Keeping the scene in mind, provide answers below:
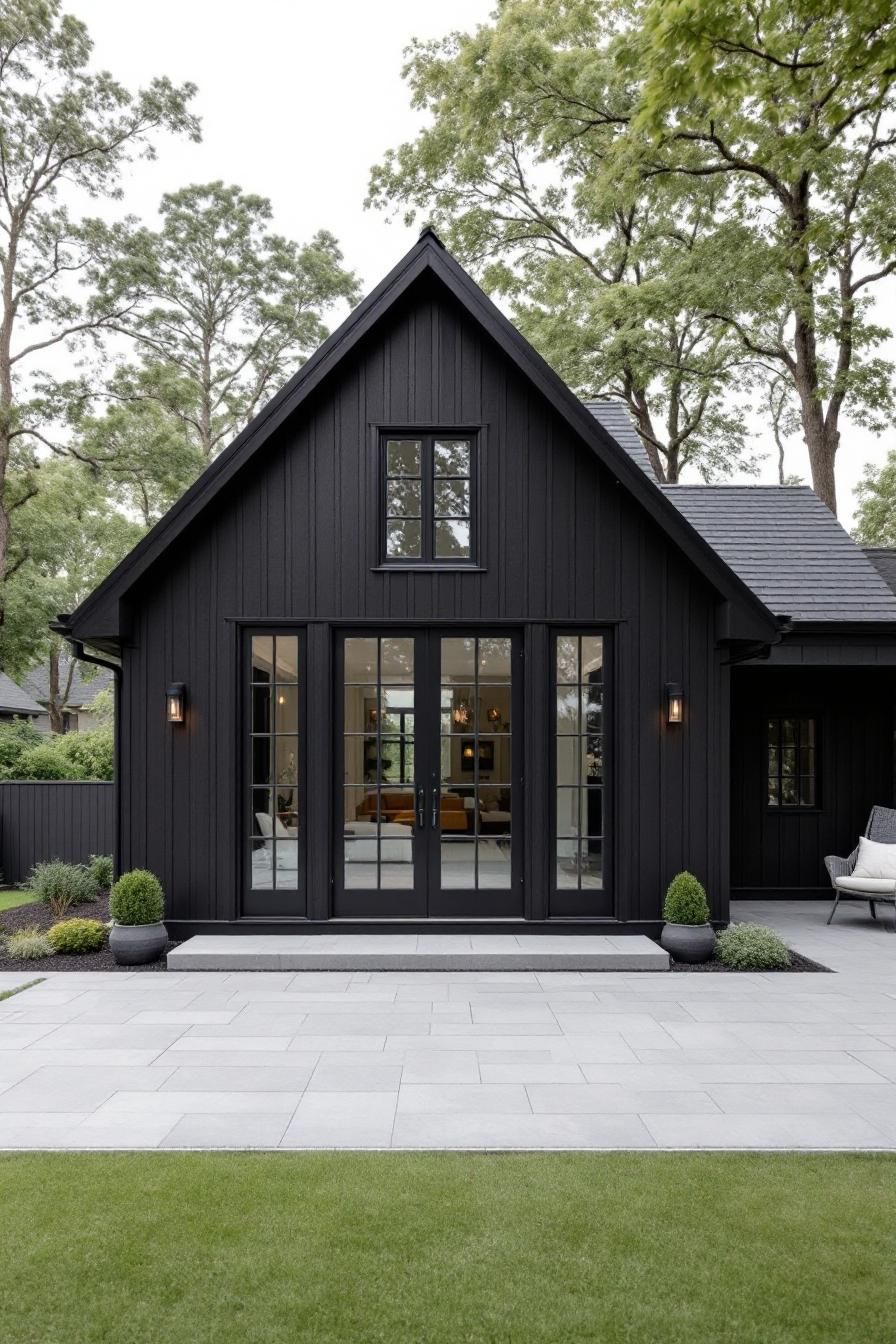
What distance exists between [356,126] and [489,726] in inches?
657

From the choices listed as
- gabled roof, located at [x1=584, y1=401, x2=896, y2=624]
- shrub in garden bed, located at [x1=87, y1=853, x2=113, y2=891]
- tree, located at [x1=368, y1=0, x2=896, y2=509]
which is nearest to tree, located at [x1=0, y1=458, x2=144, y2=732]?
tree, located at [x1=368, y1=0, x2=896, y2=509]

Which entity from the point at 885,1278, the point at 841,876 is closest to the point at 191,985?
the point at 885,1278

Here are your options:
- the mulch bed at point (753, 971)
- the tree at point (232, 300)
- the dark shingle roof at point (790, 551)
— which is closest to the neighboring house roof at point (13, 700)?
the tree at point (232, 300)

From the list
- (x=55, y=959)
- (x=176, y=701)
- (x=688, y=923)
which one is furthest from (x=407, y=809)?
(x=55, y=959)

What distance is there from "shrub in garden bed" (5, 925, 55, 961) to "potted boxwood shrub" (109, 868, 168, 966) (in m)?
0.62

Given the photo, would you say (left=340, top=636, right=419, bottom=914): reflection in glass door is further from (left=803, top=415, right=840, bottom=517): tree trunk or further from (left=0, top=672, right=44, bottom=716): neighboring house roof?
(left=0, top=672, right=44, bottom=716): neighboring house roof

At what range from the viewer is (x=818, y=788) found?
32.9 ft

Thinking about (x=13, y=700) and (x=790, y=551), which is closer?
(x=790, y=551)

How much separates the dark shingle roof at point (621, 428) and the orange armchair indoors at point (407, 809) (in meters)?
4.68

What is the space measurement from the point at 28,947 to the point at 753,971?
6.04 metres

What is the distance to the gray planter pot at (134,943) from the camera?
22.6 ft

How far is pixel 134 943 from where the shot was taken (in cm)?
688

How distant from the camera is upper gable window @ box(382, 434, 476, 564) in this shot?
770 centimetres

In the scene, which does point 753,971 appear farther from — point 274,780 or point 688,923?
point 274,780
